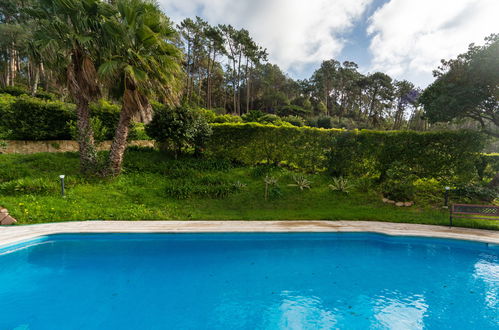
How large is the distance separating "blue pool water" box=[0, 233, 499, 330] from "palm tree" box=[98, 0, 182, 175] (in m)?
5.50

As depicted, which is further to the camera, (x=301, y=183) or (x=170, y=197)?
(x=301, y=183)

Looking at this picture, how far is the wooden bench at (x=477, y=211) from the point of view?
7.82 m

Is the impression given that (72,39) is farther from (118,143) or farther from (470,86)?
(470,86)

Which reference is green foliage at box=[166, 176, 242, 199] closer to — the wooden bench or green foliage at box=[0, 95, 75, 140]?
green foliage at box=[0, 95, 75, 140]

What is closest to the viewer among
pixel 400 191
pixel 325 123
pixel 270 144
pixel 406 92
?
pixel 400 191

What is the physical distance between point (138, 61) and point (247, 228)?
8.01 metres

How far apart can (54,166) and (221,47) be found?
28524 millimetres

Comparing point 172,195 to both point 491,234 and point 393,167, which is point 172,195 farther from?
point 491,234

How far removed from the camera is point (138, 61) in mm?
9406

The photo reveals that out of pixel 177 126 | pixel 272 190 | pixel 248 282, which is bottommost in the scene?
pixel 248 282

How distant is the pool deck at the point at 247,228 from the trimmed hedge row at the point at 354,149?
11.7ft

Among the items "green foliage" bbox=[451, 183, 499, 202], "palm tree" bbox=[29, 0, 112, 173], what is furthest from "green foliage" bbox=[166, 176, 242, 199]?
"green foliage" bbox=[451, 183, 499, 202]

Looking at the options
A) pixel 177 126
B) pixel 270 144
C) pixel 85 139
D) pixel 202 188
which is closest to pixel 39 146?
pixel 85 139

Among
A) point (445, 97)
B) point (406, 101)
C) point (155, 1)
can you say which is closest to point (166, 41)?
point (155, 1)
